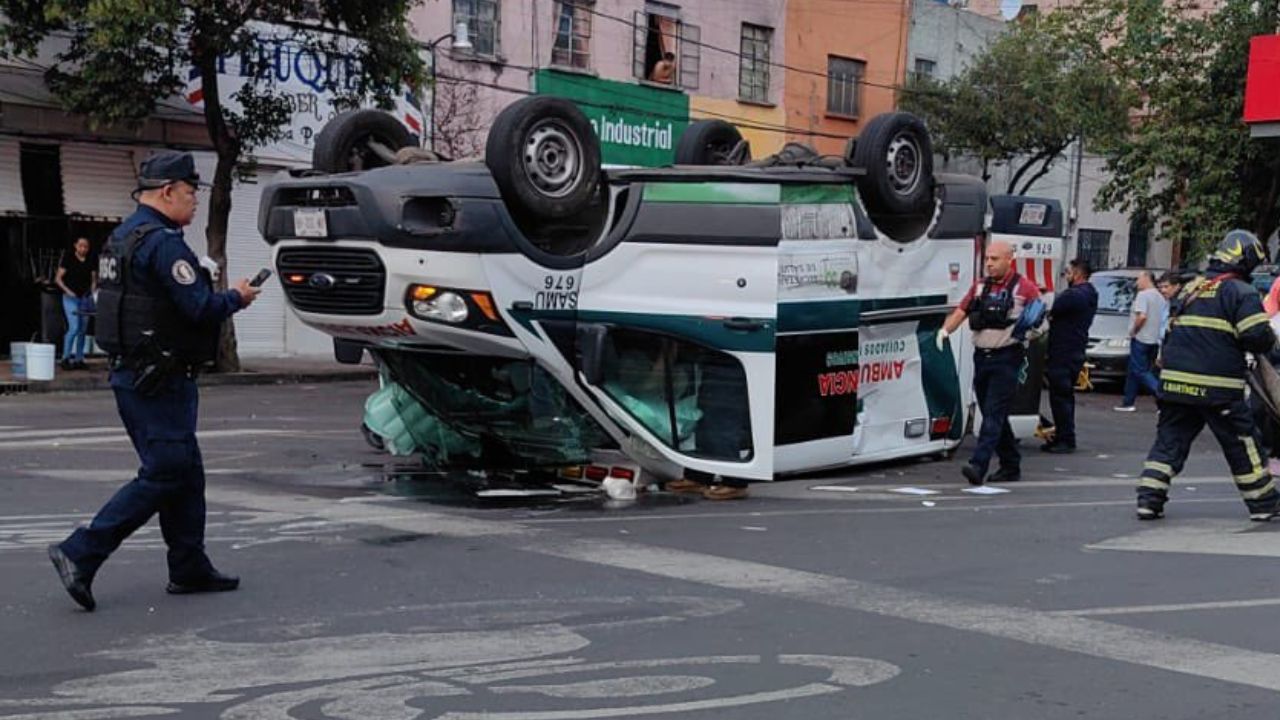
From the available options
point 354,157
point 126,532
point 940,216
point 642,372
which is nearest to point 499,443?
point 642,372

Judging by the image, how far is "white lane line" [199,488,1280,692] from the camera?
5.57m

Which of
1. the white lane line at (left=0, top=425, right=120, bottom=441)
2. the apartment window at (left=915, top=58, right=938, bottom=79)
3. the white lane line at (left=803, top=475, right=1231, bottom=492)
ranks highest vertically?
the apartment window at (left=915, top=58, right=938, bottom=79)

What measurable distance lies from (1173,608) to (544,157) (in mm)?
4360

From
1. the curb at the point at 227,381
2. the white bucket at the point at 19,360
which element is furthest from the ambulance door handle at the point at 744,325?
the white bucket at the point at 19,360

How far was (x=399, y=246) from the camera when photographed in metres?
8.28

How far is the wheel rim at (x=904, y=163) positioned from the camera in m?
9.95

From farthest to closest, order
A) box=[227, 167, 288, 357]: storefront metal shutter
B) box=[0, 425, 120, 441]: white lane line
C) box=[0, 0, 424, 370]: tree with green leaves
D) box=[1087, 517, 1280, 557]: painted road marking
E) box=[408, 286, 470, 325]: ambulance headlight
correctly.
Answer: box=[227, 167, 288, 357]: storefront metal shutter < box=[0, 0, 424, 370]: tree with green leaves < box=[0, 425, 120, 441]: white lane line < box=[408, 286, 470, 325]: ambulance headlight < box=[1087, 517, 1280, 557]: painted road marking

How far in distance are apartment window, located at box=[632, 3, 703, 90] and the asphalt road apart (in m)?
19.7

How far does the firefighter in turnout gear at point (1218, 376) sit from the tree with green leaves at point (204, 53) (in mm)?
12305

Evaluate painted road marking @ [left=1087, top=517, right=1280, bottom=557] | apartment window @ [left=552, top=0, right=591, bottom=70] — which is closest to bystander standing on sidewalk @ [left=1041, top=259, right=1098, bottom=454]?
painted road marking @ [left=1087, top=517, right=1280, bottom=557]

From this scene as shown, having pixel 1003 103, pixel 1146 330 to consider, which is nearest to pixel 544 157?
pixel 1146 330

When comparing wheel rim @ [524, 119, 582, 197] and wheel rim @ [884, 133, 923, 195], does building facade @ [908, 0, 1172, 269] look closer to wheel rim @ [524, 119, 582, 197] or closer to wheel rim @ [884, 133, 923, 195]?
wheel rim @ [884, 133, 923, 195]

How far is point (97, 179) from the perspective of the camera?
67.5 feet

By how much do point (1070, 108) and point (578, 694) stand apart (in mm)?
26099
